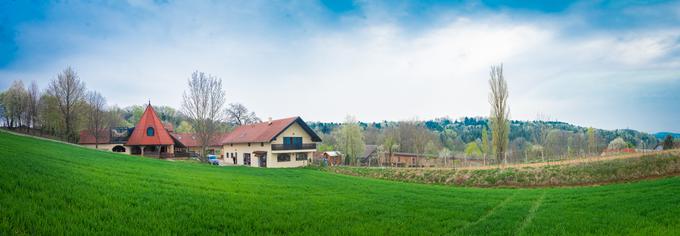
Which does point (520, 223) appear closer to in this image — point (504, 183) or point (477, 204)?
point (477, 204)

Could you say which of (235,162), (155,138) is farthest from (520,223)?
(155,138)

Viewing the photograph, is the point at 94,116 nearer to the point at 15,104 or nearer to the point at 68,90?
Result: the point at 68,90

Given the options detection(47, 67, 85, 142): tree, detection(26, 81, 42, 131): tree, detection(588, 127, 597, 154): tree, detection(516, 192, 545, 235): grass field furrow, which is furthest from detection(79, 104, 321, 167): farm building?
detection(516, 192, 545, 235): grass field furrow

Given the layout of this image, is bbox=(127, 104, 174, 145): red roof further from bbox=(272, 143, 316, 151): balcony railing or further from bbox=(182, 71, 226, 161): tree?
bbox=(272, 143, 316, 151): balcony railing

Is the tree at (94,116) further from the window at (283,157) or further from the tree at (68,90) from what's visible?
the window at (283,157)

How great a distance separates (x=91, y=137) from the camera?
53.4m

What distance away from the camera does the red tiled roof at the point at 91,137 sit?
172 feet

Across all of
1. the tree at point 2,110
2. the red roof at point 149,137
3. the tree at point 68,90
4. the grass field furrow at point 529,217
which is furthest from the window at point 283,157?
the tree at point 2,110

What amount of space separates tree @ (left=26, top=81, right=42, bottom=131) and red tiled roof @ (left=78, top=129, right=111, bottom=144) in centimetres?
992

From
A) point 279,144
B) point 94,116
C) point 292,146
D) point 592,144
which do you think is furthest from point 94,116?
point 592,144

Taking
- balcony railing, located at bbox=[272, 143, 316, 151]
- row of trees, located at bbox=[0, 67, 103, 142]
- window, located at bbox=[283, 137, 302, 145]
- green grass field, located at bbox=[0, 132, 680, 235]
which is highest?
row of trees, located at bbox=[0, 67, 103, 142]

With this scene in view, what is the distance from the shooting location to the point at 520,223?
9.30 m

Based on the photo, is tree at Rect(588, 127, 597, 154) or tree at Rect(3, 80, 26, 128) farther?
tree at Rect(3, 80, 26, 128)

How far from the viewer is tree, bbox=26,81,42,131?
55.1 metres
